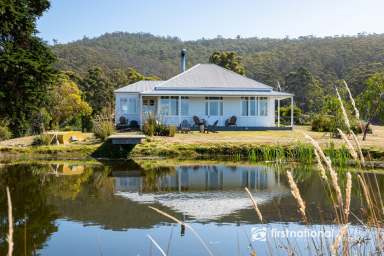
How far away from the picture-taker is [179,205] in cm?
1191

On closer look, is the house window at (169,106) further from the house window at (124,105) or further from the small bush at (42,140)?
the small bush at (42,140)

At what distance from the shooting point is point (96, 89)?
5006cm

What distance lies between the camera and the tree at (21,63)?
1986cm

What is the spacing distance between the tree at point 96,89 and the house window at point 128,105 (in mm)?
12633

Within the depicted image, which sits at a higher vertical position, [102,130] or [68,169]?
[102,130]

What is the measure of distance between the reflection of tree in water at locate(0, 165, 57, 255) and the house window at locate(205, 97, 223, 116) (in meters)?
19.5

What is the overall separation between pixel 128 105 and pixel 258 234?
29.0 metres

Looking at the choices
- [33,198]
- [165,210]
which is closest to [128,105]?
[33,198]

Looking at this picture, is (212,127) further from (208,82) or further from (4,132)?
(4,132)

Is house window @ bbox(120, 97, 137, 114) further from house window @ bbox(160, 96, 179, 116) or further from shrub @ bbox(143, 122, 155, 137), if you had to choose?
shrub @ bbox(143, 122, 155, 137)

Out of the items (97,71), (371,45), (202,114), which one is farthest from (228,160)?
(371,45)

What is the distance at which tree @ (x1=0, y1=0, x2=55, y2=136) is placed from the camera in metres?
19.9

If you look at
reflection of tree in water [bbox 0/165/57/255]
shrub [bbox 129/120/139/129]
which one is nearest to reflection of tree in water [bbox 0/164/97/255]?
reflection of tree in water [bbox 0/165/57/255]

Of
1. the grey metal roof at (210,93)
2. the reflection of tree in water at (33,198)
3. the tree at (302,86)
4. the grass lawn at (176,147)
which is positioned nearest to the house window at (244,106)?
the grey metal roof at (210,93)
